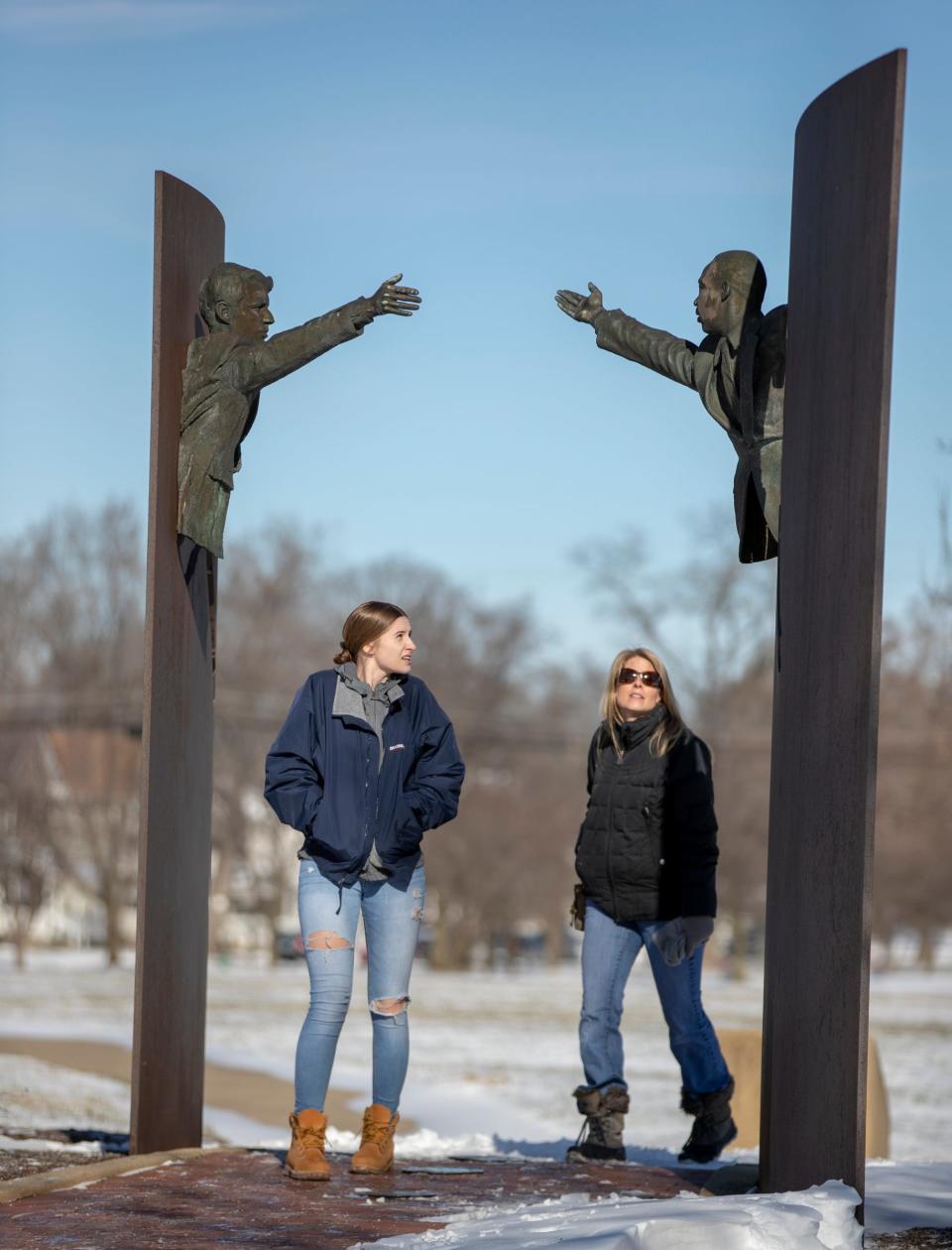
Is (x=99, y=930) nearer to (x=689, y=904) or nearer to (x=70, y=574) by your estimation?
(x=70, y=574)

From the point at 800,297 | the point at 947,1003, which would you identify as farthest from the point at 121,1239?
the point at 947,1003

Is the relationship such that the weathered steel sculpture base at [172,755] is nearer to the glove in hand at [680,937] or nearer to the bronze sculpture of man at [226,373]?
the bronze sculpture of man at [226,373]

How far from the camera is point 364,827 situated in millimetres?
5852

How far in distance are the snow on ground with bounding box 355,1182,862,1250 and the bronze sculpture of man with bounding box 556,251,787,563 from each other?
6.62ft

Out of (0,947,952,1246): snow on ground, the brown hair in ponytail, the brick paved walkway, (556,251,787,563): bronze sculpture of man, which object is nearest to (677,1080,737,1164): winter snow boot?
(0,947,952,1246): snow on ground

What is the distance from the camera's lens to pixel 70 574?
49594mm

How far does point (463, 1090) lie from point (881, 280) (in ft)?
32.9

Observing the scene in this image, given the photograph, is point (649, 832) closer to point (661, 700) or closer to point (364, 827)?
point (661, 700)

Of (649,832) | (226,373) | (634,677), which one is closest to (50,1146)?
(649,832)

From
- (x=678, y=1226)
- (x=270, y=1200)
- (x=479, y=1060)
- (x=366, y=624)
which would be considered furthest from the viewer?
(x=479, y=1060)

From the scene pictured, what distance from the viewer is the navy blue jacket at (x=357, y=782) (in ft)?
19.1

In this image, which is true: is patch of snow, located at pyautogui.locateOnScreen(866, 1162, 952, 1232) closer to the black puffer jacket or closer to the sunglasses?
the black puffer jacket

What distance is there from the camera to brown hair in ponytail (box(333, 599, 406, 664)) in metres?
6.03

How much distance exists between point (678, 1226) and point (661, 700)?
2.94m
